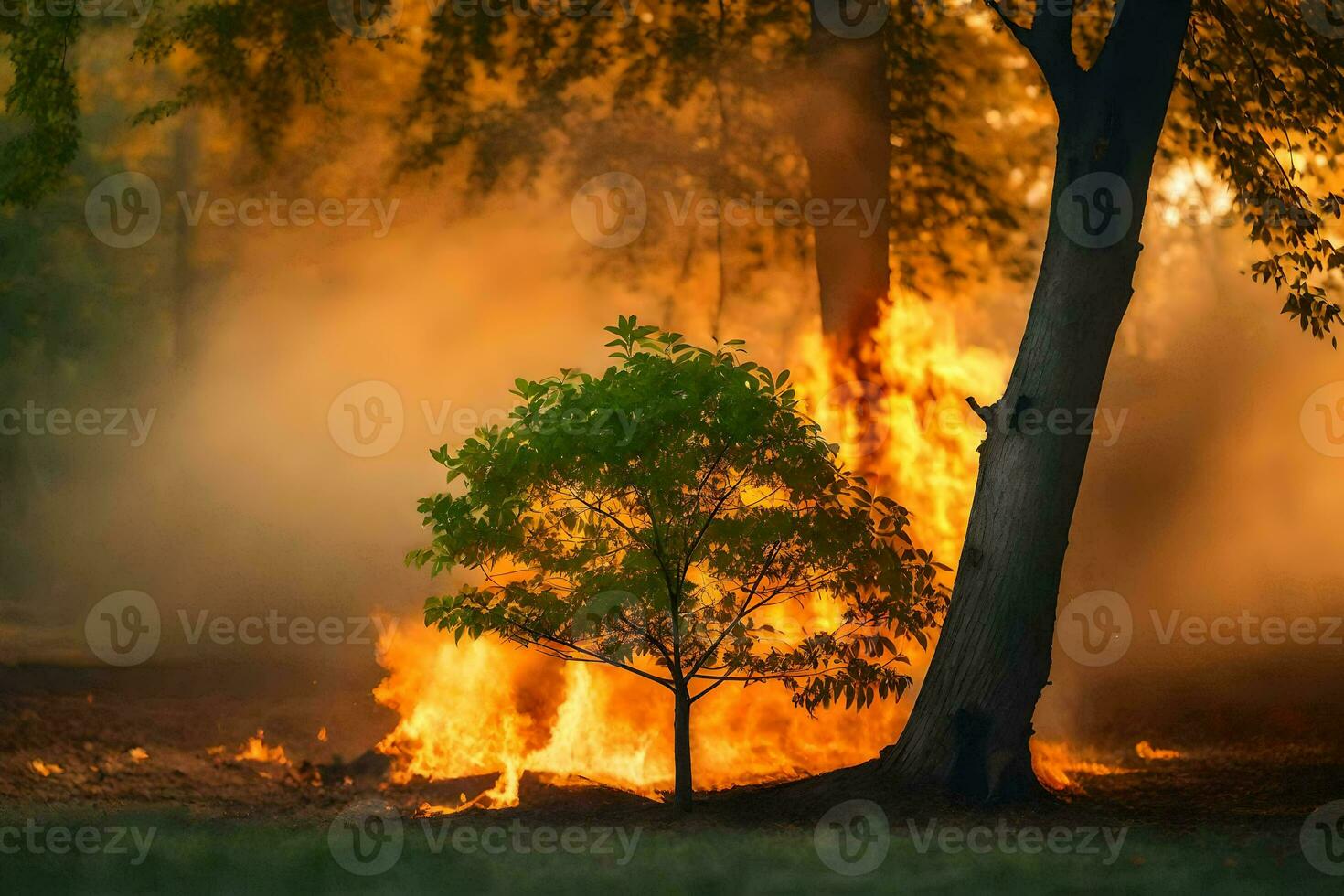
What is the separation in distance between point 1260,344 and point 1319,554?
304 cm

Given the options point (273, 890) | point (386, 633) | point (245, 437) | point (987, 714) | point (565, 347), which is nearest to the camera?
point (273, 890)

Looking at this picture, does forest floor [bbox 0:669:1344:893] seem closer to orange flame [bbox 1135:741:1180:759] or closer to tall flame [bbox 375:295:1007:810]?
orange flame [bbox 1135:741:1180:759]

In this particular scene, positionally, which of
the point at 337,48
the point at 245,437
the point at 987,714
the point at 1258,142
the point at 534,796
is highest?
the point at 337,48

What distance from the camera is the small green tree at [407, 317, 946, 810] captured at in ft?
32.1

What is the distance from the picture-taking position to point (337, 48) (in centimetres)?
1858

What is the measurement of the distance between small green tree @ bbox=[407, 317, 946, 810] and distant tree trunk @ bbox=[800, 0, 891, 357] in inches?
137

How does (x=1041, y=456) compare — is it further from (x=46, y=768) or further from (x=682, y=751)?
(x=46, y=768)

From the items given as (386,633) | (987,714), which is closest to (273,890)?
(987,714)

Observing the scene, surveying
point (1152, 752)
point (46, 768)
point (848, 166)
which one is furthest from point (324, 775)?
point (1152, 752)

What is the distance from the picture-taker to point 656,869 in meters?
8.30

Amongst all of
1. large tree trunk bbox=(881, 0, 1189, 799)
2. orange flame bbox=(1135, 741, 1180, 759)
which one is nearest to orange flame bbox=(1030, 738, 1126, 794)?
orange flame bbox=(1135, 741, 1180, 759)

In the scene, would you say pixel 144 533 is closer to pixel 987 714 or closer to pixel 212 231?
pixel 212 231

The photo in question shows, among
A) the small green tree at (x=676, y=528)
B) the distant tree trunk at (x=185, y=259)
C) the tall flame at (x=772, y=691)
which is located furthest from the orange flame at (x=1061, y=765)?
the distant tree trunk at (x=185, y=259)

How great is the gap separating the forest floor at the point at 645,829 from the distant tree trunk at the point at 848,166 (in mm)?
4719
